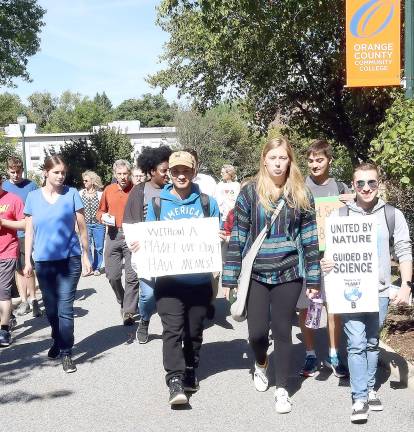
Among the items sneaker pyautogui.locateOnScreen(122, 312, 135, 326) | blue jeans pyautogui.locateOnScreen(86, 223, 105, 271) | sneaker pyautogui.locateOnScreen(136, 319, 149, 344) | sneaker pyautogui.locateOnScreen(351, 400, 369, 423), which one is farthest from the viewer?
blue jeans pyautogui.locateOnScreen(86, 223, 105, 271)

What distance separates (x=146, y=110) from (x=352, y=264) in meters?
111

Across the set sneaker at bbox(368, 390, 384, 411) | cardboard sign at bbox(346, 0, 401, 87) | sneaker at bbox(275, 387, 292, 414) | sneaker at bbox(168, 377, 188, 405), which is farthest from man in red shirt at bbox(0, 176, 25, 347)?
cardboard sign at bbox(346, 0, 401, 87)

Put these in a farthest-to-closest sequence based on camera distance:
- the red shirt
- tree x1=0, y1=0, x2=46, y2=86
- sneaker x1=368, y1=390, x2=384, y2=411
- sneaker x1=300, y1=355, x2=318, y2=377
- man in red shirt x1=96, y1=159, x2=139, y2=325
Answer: tree x1=0, y1=0, x2=46, y2=86
man in red shirt x1=96, y1=159, x2=139, y2=325
the red shirt
sneaker x1=300, y1=355, x2=318, y2=377
sneaker x1=368, y1=390, x2=384, y2=411

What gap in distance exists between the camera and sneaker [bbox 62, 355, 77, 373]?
579 cm

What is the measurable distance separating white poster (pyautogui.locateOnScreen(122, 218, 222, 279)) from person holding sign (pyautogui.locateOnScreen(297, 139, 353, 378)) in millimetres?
865

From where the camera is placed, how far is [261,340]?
4.90m

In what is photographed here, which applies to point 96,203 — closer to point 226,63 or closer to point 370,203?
point 226,63

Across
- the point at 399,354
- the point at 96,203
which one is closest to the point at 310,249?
the point at 399,354

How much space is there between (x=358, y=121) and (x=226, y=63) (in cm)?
386

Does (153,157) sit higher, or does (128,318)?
(153,157)

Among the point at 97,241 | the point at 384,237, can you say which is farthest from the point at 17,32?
the point at 384,237

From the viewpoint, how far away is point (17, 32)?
24047 millimetres

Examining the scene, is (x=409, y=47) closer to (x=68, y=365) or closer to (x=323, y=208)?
(x=323, y=208)

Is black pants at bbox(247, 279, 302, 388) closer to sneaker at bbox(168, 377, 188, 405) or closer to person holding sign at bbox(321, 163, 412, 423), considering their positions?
person holding sign at bbox(321, 163, 412, 423)
